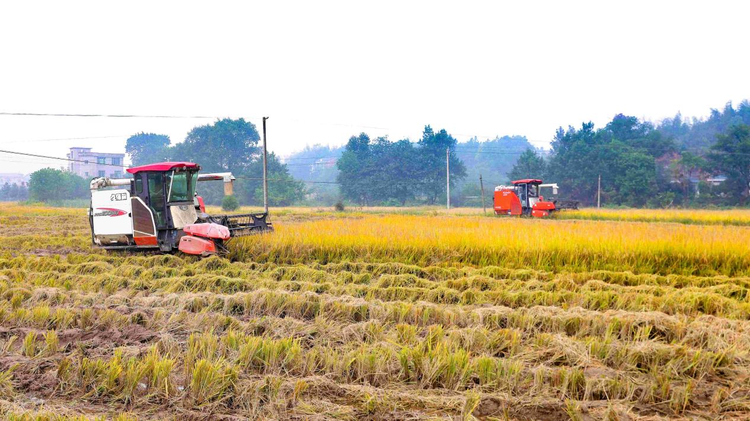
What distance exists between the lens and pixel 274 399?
3.63 meters

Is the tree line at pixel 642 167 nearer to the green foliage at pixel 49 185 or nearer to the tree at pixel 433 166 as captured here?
the tree at pixel 433 166

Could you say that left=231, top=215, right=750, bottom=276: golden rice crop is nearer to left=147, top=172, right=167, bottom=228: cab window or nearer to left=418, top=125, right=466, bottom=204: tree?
left=147, top=172, right=167, bottom=228: cab window

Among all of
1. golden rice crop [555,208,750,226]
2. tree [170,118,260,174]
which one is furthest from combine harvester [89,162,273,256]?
tree [170,118,260,174]

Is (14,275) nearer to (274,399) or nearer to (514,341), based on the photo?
(274,399)

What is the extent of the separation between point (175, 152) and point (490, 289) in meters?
60.2

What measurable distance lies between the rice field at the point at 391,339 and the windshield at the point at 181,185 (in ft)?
6.65

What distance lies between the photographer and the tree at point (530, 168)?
52.6m

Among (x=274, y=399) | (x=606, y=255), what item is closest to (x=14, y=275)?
(x=274, y=399)

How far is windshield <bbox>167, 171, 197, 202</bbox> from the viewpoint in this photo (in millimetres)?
10781

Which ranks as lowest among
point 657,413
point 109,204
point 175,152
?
point 657,413

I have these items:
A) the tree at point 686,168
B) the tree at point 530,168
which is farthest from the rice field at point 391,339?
the tree at point 530,168

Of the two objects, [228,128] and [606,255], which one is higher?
[228,128]

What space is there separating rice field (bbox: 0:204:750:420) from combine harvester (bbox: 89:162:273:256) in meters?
1.33

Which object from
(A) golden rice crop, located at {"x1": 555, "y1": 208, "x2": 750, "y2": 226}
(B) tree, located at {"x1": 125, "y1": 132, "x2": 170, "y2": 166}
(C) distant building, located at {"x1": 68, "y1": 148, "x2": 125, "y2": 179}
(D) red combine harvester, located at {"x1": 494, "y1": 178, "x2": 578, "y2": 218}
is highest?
(B) tree, located at {"x1": 125, "y1": 132, "x2": 170, "y2": 166}
